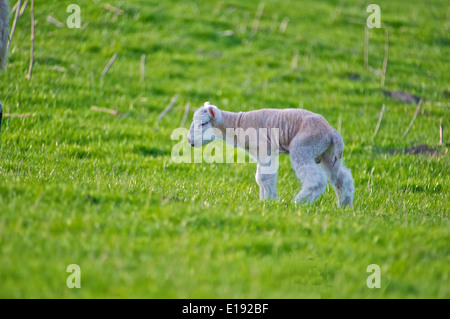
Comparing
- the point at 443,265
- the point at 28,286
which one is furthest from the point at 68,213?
the point at 443,265

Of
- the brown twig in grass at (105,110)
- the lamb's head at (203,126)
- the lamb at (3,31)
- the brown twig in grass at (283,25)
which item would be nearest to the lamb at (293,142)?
the lamb's head at (203,126)

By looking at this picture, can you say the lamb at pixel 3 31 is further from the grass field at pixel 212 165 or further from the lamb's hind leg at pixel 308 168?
the lamb's hind leg at pixel 308 168

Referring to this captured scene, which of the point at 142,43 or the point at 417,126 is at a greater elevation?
the point at 142,43

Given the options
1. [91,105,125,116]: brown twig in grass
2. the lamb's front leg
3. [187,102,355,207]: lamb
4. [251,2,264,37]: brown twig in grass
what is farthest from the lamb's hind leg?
[251,2,264,37]: brown twig in grass

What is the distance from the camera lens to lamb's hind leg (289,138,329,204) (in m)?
6.19

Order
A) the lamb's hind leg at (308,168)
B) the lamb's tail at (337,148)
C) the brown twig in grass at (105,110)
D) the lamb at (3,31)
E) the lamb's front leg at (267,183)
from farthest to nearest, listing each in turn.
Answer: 1. the brown twig in grass at (105,110)
2. the lamb at (3,31)
3. the lamb's front leg at (267,183)
4. the lamb's tail at (337,148)
5. the lamb's hind leg at (308,168)

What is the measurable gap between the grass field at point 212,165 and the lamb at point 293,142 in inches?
13.0

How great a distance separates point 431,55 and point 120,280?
14.2 metres

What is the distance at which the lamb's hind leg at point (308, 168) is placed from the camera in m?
6.19

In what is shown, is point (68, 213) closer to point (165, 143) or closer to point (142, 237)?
point (142, 237)

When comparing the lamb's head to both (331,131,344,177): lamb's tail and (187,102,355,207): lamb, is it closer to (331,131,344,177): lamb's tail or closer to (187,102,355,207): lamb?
(187,102,355,207): lamb

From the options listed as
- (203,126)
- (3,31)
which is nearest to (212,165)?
(203,126)

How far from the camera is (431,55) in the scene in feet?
49.8

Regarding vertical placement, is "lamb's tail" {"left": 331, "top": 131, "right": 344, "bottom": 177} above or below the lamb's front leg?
above
